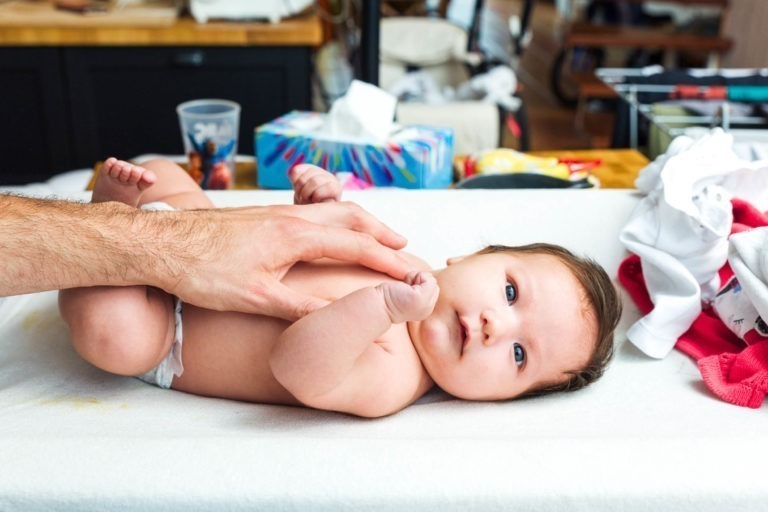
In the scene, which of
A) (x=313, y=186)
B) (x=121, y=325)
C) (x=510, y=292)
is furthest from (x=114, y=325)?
(x=510, y=292)

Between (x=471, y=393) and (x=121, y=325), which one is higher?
(x=121, y=325)

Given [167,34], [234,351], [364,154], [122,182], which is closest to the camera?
[234,351]

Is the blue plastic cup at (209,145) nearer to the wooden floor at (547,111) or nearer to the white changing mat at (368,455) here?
the white changing mat at (368,455)

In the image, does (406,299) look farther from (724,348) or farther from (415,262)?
(724,348)

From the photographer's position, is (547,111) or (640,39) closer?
(640,39)

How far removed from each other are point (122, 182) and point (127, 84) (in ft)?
5.11

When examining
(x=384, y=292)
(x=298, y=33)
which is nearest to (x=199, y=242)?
(x=384, y=292)

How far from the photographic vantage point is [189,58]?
241cm

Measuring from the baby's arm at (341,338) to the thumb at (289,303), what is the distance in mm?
43

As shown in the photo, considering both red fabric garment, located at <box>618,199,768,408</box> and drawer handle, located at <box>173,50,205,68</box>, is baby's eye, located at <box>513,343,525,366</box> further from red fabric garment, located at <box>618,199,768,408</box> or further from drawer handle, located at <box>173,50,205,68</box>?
drawer handle, located at <box>173,50,205,68</box>

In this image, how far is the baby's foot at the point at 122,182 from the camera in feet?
3.30

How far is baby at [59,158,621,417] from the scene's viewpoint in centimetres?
81

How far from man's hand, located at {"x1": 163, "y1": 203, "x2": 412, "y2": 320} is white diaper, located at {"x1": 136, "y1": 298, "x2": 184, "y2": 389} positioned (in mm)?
74

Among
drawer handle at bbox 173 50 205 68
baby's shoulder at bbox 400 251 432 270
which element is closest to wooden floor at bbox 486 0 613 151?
drawer handle at bbox 173 50 205 68
